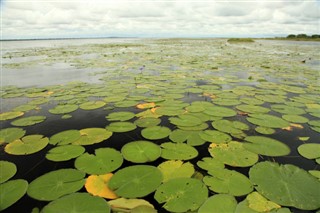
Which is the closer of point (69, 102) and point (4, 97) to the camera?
point (69, 102)

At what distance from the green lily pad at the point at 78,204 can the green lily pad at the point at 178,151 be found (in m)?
1.13

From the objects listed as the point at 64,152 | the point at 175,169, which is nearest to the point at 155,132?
the point at 175,169

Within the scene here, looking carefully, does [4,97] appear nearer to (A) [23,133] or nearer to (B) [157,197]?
(A) [23,133]

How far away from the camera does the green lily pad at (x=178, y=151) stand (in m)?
3.13

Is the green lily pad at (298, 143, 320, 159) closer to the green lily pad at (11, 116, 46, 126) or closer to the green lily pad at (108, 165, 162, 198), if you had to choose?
the green lily pad at (108, 165, 162, 198)

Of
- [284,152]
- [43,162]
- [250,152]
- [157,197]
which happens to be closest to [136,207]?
[157,197]

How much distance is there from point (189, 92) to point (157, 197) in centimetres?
450

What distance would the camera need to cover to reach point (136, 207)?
224cm

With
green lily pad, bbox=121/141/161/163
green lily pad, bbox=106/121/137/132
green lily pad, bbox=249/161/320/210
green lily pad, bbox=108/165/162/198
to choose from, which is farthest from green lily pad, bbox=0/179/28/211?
green lily pad, bbox=249/161/320/210

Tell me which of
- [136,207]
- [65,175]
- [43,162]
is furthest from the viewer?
[43,162]

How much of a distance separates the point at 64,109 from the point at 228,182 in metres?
3.97

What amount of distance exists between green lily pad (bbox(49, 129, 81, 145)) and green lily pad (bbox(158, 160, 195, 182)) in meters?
1.64

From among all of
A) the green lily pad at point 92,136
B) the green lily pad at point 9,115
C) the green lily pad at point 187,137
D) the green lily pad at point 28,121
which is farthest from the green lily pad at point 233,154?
the green lily pad at point 9,115

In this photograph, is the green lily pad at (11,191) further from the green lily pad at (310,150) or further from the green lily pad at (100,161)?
the green lily pad at (310,150)
